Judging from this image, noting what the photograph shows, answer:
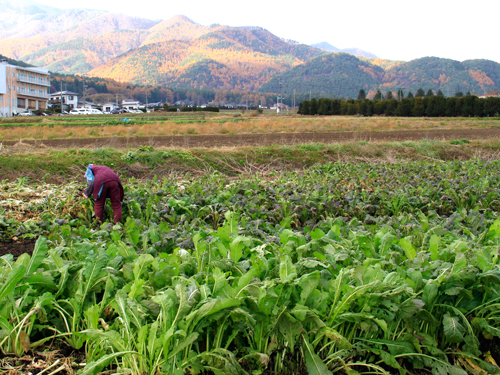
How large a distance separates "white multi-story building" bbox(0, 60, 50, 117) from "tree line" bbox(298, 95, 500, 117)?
192ft

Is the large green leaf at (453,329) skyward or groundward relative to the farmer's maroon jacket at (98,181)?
groundward

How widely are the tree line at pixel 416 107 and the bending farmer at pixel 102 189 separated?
2222 inches

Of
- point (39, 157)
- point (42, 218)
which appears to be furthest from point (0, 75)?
point (42, 218)

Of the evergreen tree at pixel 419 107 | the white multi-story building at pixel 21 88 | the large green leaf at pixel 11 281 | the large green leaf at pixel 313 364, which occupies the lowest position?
the large green leaf at pixel 313 364

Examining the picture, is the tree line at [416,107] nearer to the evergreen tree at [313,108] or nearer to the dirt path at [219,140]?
the evergreen tree at [313,108]

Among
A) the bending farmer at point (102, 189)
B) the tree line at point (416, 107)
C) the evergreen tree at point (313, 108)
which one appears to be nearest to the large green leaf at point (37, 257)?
the bending farmer at point (102, 189)

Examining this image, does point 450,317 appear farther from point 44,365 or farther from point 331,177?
point 331,177

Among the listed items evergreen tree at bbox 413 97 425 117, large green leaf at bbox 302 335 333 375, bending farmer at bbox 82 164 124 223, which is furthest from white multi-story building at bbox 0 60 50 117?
large green leaf at bbox 302 335 333 375

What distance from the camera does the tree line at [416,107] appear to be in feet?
172

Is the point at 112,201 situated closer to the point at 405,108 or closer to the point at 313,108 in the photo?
the point at 405,108

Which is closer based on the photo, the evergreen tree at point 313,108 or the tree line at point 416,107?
the tree line at point 416,107

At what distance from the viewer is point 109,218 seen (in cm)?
730

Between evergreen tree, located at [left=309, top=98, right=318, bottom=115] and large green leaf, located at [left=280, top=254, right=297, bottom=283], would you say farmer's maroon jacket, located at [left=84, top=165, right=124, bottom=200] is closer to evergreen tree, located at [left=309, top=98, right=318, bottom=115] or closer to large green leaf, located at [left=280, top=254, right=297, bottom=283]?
large green leaf, located at [left=280, top=254, right=297, bottom=283]

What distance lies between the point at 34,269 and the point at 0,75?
278 feet
